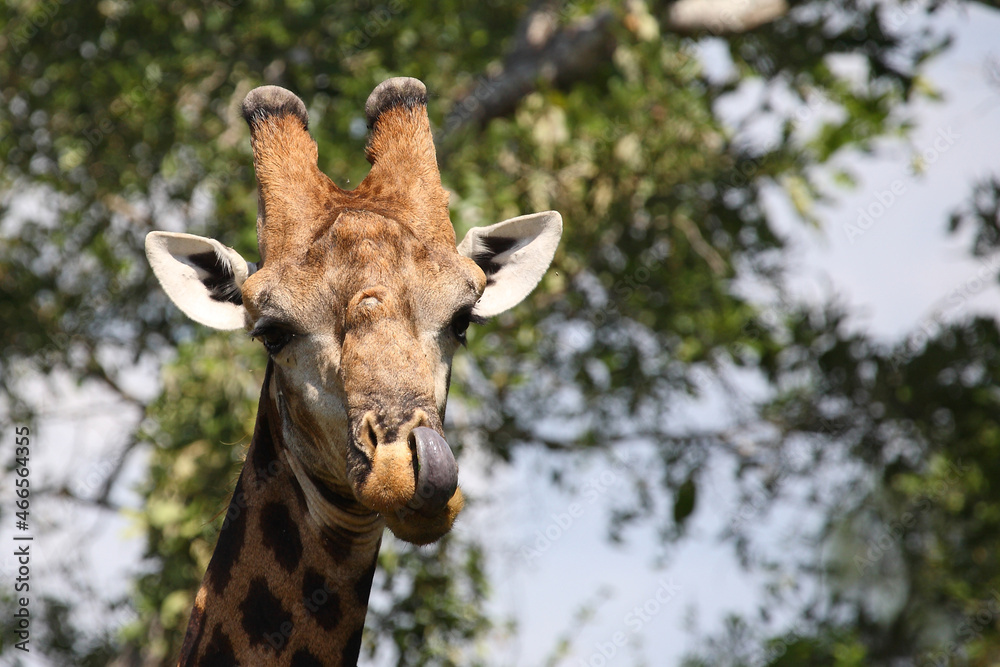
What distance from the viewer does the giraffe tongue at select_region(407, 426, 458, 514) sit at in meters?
2.66

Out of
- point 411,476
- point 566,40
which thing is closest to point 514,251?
point 411,476

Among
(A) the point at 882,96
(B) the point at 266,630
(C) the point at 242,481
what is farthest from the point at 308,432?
(A) the point at 882,96

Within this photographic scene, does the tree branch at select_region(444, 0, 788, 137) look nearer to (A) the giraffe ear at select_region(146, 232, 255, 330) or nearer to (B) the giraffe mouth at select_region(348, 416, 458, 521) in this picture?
(A) the giraffe ear at select_region(146, 232, 255, 330)

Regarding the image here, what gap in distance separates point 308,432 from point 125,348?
6.19 m

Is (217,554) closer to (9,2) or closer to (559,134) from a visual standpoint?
(559,134)

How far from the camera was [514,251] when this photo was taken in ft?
12.7

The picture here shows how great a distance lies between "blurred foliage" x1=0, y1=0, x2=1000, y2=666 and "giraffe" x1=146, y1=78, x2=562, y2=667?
8.97ft

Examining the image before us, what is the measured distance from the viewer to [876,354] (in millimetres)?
7844

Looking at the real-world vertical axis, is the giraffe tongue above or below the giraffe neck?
above

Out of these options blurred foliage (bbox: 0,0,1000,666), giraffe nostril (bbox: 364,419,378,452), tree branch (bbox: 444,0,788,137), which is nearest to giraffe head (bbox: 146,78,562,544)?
giraffe nostril (bbox: 364,419,378,452)

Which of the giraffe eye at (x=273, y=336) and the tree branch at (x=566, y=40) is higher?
the tree branch at (x=566, y=40)

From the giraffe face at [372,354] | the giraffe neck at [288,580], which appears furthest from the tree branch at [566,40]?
the giraffe neck at [288,580]

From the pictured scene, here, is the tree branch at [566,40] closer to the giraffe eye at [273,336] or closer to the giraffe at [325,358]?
the giraffe at [325,358]

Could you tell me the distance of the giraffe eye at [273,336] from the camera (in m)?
3.30
